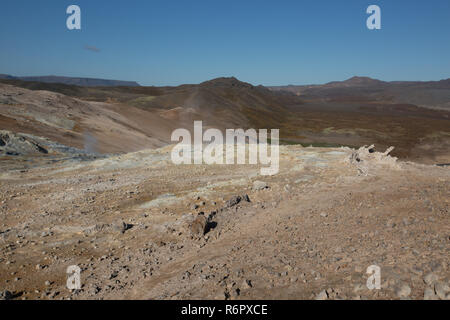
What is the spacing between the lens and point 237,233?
6469mm

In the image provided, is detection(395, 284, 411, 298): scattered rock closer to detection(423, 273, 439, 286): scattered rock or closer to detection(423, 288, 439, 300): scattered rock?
detection(423, 288, 439, 300): scattered rock

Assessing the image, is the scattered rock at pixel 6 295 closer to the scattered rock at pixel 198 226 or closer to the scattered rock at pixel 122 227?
the scattered rock at pixel 122 227

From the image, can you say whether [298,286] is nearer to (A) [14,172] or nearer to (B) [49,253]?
(B) [49,253]

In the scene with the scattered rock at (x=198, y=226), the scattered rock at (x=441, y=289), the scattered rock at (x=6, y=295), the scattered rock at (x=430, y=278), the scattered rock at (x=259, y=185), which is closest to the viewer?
the scattered rock at (x=441, y=289)

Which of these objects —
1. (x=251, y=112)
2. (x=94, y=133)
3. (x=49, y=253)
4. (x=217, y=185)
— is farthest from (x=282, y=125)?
(x=49, y=253)

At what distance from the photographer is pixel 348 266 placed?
14.9ft

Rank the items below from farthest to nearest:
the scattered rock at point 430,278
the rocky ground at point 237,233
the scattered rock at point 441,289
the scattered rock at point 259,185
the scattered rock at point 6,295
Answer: the scattered rock at point 259,185 < the scattered rock at point 6,295 < the rocky ground at point 237,233 < the scattered rock at point 430,278 < the scattered rock at point 441,289

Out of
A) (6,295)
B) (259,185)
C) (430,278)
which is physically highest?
(259,185)

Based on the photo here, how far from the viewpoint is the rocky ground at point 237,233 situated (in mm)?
4414

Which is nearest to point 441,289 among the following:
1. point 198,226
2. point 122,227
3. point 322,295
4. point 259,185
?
point 322,295

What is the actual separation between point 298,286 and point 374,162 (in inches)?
278

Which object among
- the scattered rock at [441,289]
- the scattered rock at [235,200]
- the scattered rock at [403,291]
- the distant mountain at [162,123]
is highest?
the distant mountain at [162,123]

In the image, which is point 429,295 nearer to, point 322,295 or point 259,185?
point 322,295

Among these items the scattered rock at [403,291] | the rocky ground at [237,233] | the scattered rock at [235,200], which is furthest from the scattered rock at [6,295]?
the scattered rock at [403,291]
